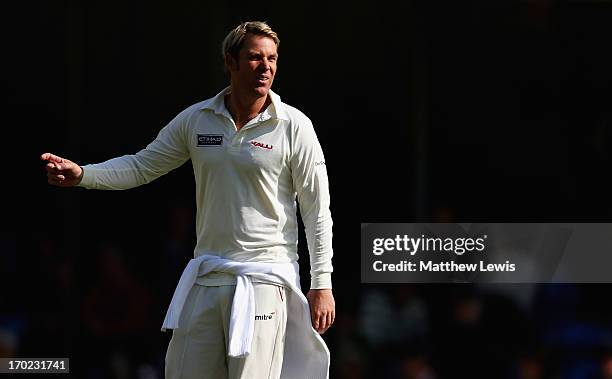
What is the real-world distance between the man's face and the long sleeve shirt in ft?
0.27

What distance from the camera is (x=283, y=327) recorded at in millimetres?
4047

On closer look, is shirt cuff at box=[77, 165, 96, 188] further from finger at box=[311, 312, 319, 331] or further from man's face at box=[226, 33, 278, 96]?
finger at box=[311, 312, 319, 331]

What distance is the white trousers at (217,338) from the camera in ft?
12.8

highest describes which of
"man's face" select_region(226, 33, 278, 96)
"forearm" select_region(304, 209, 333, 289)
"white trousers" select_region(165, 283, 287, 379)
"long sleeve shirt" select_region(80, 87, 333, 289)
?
"man's face" select_region(226, 33, 278, 96)

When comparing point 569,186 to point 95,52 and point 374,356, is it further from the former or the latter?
point 95,52

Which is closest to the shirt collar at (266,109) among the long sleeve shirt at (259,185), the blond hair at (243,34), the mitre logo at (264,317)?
the long sleeve shirt at (259,185)

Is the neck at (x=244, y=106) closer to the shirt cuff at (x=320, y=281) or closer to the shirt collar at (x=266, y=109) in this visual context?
the shirt collar at (x=266, y=109)

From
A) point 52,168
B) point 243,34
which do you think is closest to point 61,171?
point 52,168

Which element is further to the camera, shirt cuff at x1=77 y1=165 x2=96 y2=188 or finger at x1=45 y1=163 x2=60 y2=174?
shirt cuff at x1=77 y1=165 x2=96 y2=188

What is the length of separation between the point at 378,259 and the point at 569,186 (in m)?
1.10

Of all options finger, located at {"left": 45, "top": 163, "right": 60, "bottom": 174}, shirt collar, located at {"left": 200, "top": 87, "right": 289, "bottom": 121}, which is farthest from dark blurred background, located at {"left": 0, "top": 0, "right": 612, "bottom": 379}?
finger, located at {"left": 45, "top": 163, "right": 60, "bottom": 174}

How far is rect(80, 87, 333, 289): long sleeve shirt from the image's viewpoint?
13.0 feet

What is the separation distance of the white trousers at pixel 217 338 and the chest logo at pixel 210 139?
0.47 m

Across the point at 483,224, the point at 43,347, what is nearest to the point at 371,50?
the point at 483,224
